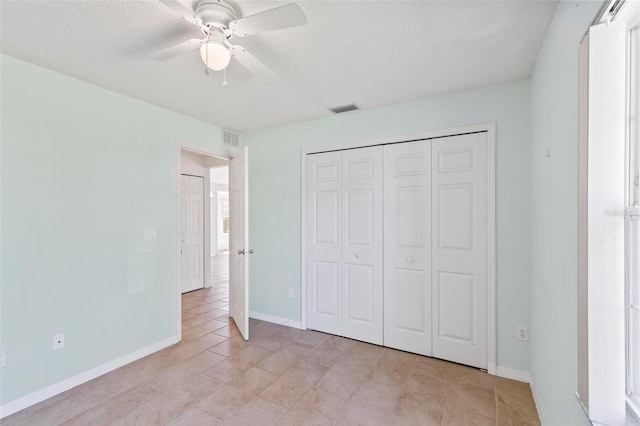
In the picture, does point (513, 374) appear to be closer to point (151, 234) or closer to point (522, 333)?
point (522, 333)

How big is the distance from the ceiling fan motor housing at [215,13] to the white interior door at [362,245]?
187 centimetres

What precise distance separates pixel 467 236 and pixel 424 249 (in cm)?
38

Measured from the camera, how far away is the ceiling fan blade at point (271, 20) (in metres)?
1.27

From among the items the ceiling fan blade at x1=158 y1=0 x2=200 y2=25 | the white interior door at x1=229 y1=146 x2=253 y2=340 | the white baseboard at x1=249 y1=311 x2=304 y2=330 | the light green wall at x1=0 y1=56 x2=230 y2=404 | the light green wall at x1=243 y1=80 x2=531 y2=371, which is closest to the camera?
the ceiling fan blade at x1=158 y1=0 x2=200 y2=25

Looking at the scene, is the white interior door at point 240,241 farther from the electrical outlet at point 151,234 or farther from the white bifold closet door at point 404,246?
the electrical outlet at point 151,234

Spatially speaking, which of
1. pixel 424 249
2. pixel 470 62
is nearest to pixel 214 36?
pixel 470 62

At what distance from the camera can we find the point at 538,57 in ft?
6.50

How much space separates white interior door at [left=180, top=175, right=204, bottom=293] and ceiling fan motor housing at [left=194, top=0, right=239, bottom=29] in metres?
4.04

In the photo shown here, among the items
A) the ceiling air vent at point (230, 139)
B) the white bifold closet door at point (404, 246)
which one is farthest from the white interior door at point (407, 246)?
the ceiling air vent at point (230, 139)

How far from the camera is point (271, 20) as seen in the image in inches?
53.2

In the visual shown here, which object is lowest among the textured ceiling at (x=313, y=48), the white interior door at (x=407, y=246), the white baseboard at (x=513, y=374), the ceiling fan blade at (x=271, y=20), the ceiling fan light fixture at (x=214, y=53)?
the white baseboard at (x=513, y=374)

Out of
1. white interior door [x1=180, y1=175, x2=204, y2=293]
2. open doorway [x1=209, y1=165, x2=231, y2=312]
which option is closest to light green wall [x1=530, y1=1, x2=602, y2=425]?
white interior door [x1=180, y1=175, x2=204, y2=293]

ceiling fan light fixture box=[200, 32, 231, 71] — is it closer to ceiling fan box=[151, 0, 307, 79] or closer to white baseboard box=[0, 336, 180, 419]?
ceiling fan box=[151, 0, 307, 79]

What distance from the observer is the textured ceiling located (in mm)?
1557
